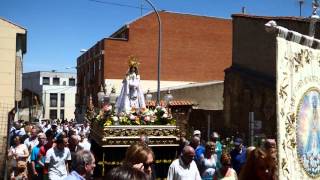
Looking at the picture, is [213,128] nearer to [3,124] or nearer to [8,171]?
[3,124]

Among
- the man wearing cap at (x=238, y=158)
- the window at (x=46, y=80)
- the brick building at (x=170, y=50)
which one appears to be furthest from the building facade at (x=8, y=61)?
the window at (x=46, y=80)

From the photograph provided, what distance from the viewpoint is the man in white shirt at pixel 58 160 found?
9.27 metres

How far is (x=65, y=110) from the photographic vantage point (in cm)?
8494

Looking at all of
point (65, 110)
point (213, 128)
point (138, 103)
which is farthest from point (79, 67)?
point (138, 103)

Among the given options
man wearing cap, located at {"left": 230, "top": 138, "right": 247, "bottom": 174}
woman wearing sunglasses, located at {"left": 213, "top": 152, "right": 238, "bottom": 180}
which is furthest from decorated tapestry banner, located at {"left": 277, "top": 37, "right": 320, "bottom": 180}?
man wearing cap, located at {"left": 230, "top": 138, "right": 247, "bottom": 174}

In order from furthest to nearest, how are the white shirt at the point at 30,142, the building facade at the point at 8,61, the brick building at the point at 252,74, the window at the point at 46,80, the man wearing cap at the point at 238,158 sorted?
the window at the point at 46,80
the building facade at the point at 8,61
the brick building at the point at 252,74
the white shirt at the point at 30,142
the man wearing cap at the point at 238,158

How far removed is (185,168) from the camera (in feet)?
24.0

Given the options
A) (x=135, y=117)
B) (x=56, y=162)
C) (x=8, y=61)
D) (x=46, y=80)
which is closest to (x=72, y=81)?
(x=46, y=80)

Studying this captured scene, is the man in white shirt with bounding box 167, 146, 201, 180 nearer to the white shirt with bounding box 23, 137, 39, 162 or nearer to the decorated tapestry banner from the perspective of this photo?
the decorated tapestry banner

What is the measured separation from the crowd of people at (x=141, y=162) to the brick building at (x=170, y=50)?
1200 inches

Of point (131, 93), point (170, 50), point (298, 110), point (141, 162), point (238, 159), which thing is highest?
point (170, 50)

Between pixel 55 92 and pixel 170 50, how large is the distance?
43.6 m

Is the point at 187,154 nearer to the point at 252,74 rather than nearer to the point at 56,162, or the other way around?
the point at 56,162

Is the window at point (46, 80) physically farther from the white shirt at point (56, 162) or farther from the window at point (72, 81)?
the white shirt at point (56, 162)
